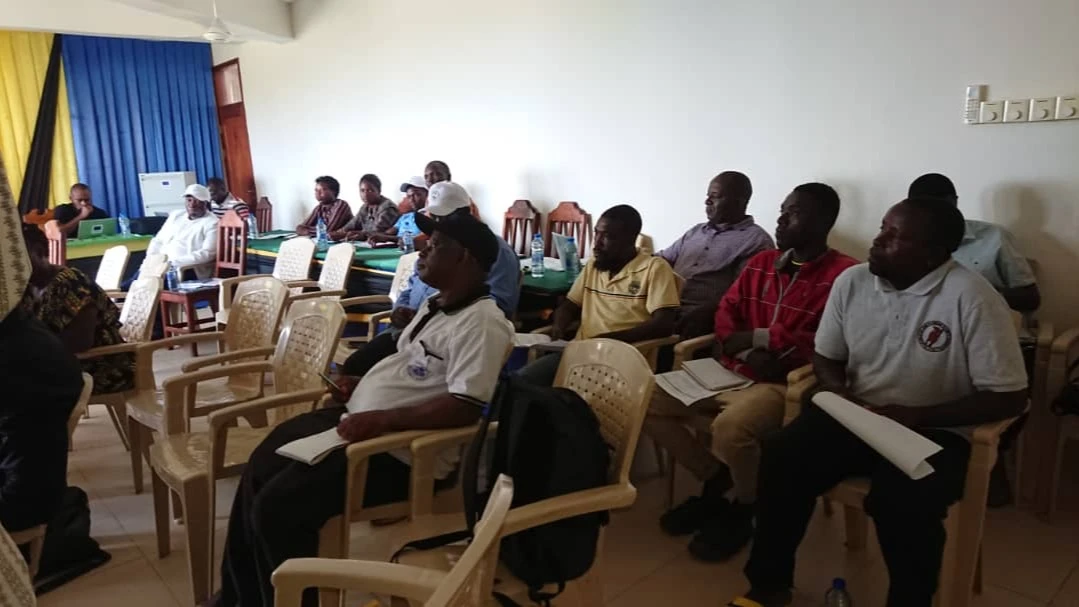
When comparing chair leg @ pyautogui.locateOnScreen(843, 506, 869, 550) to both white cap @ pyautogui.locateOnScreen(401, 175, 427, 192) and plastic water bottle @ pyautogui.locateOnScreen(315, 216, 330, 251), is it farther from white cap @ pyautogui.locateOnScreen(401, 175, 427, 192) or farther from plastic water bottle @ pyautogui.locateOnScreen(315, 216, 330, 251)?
plastic water bottle @ pyautogui.locateOnScreen(315, 216, 330, 251)

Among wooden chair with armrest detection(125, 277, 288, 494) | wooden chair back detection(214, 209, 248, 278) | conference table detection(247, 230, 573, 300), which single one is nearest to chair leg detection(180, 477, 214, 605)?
wooden chair with armrest detection(125, 277, 288, 494)

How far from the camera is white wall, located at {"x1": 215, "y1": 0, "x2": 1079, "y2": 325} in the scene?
2773mm

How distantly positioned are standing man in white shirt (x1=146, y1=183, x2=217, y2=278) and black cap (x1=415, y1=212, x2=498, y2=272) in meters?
3.85

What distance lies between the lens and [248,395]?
8.87ft

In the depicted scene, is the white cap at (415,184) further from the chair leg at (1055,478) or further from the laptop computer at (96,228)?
the chair leg at (1055,478)

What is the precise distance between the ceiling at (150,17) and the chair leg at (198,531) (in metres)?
4.74

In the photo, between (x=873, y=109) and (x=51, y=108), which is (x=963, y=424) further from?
(x=51, y=108)

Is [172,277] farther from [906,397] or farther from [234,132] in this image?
[906,397]

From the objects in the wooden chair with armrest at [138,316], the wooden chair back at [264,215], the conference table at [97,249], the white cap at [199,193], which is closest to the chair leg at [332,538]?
the wooden chair with armrest at [138,316]

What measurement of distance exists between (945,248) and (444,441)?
1.38m

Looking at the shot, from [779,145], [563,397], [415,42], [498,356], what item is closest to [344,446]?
[498,356]

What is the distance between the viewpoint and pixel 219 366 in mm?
2432

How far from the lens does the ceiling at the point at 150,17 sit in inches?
219

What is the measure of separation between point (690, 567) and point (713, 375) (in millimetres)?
606
